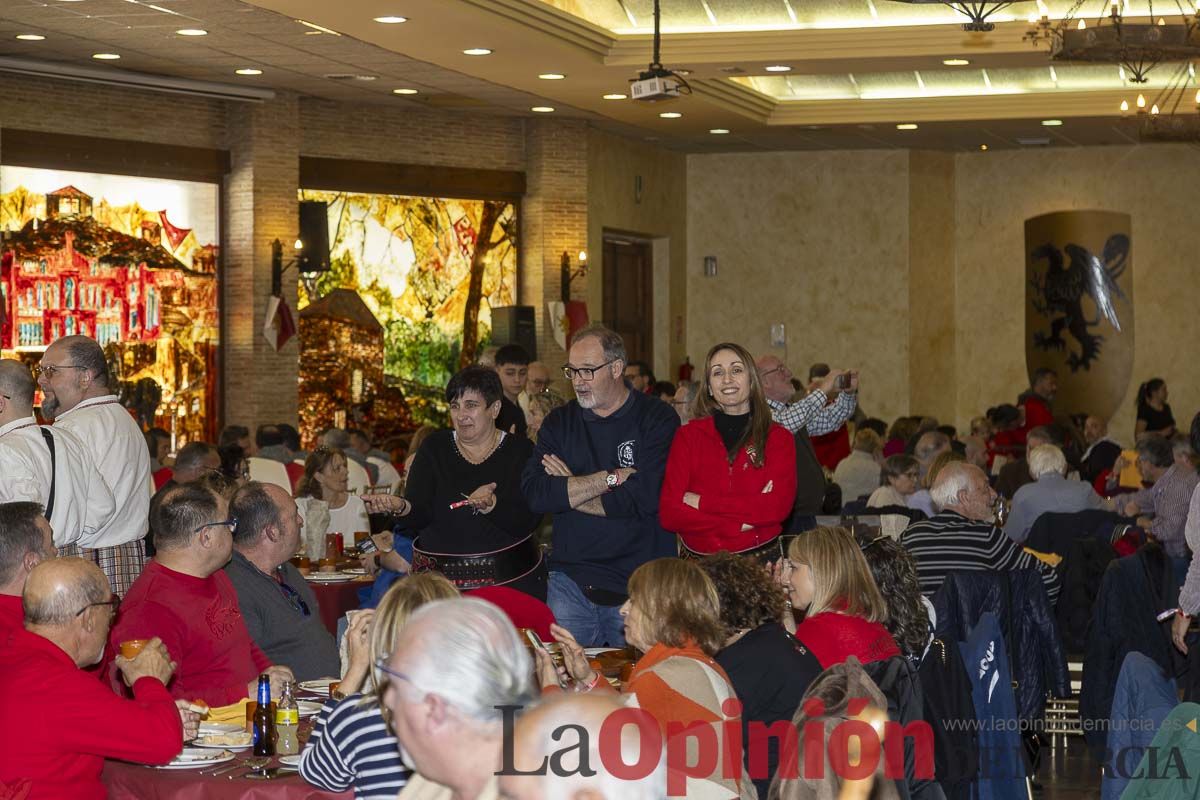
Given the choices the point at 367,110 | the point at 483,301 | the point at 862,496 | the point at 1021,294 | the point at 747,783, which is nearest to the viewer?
the point at 747,783

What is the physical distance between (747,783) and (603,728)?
1.59m

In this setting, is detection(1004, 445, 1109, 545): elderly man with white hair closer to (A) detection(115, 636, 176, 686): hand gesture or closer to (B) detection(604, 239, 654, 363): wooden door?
(A) detection(115, 636, 176, 686): hand gesture

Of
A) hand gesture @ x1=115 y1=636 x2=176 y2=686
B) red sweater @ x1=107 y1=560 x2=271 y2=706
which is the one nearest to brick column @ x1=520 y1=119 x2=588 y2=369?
red sweater @ x1=107 y1=560 x2=271 y2=706

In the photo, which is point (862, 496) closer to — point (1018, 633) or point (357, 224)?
→ point (1018, 633)

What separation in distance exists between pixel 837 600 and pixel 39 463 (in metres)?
2.96

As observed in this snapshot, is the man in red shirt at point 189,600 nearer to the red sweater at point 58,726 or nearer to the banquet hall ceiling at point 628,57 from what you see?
the red sweater at point 58,726

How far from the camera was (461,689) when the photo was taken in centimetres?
209

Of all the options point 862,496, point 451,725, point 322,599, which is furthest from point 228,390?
point 451,725

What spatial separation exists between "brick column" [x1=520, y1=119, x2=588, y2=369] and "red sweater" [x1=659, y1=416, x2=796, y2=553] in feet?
34.3

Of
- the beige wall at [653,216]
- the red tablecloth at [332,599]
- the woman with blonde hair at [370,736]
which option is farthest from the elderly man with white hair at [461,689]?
the beige wall at [653,216]

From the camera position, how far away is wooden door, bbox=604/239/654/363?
57.7ft

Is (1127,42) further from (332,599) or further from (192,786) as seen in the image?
(192,786)

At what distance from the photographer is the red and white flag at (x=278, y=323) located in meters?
14.0

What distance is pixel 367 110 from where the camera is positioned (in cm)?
1509
